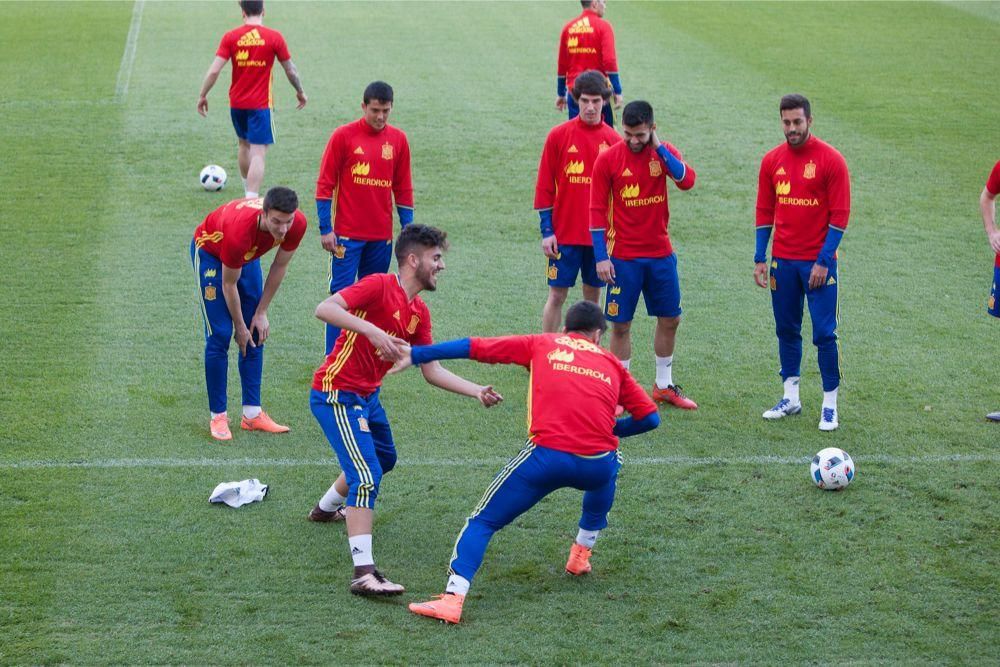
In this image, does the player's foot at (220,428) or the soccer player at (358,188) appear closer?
the player's foot at (220,428)

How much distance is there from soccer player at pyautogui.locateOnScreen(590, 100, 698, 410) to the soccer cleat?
3.39 meters

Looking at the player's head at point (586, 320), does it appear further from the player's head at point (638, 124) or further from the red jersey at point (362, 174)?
the red jersey at point (362, 174)

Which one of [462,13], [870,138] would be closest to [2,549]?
[870,138]

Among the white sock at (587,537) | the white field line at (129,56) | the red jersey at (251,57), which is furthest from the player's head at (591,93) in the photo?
the white field line at (129,56)

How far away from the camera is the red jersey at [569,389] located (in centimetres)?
626

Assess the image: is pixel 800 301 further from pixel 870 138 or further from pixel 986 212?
pixel 870 138

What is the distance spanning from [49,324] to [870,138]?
1130 centimetres

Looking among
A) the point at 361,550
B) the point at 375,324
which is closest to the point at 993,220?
the point at 375,324

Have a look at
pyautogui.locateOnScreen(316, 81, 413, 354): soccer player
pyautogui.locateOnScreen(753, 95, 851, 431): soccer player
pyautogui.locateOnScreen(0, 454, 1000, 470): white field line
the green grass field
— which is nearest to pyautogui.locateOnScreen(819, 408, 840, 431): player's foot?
pyautogui.locateOnScreen(753, 95, 851, 431): soccer player

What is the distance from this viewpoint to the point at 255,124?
1360 cm

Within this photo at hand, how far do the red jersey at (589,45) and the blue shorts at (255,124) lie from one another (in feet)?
12.7

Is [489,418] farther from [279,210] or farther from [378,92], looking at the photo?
[378,92]

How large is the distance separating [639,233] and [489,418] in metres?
1.79

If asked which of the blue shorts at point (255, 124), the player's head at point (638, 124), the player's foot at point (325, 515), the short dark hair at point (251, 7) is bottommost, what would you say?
the player's foot at point (325, 515)
